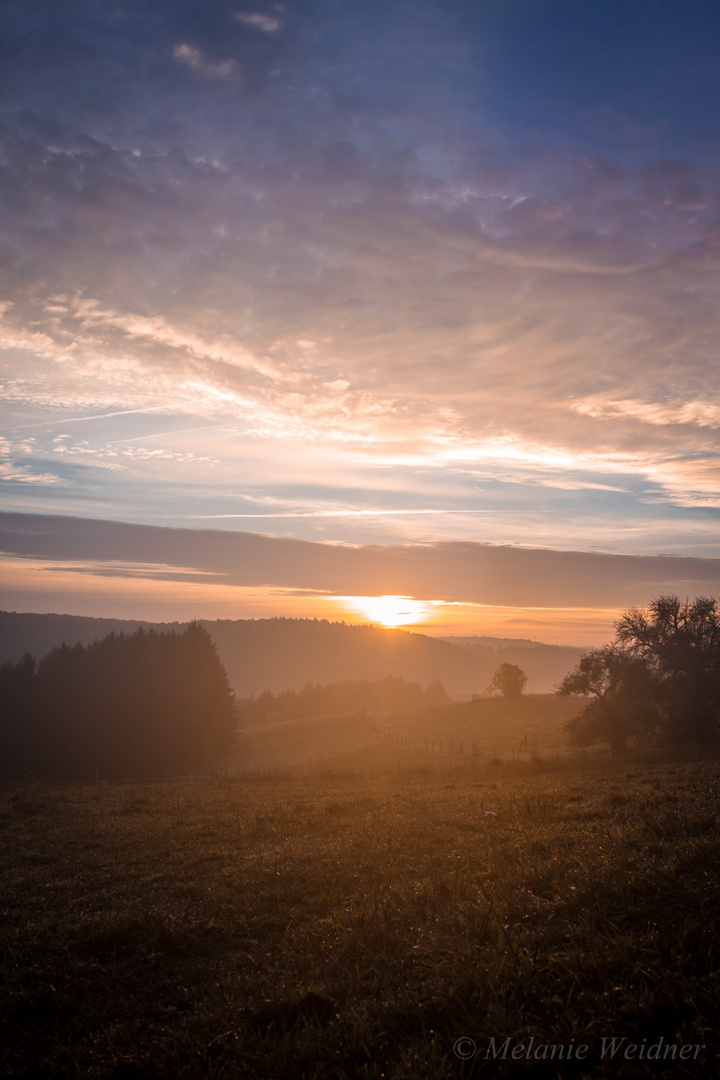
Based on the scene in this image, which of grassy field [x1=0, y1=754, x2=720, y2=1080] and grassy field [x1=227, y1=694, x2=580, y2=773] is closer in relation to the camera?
grassy field [x1=0, y1=754, x2=720, y2=1080]

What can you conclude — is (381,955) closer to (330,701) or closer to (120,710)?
(120,710)

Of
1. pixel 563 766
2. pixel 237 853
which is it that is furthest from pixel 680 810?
pixel 563 766

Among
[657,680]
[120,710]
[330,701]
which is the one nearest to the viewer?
[657,680]

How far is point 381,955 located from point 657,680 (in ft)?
120

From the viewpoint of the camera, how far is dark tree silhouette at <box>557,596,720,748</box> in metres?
33.8

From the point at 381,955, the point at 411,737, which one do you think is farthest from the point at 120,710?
the point at 381,955

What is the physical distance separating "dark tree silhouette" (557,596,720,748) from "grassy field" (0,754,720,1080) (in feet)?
89.2

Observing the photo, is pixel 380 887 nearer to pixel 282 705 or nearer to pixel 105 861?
pixel 105 861

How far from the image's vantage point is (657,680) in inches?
1411

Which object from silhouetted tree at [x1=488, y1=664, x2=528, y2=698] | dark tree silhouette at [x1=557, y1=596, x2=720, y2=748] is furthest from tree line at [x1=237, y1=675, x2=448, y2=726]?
dark tree silhouette at [x1=557, y1=596, x2=720, y2=748]

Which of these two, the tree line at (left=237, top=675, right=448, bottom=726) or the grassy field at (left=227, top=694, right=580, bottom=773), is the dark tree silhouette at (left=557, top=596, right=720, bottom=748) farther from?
the tree line at (left=237, top=675, right=448, bottom=726)

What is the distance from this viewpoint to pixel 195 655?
202 feet

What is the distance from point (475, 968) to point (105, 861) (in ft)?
29.6

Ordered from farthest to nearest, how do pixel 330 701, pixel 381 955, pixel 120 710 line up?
pixel 330 701 → pixel 120 710 → pixel 381 955
